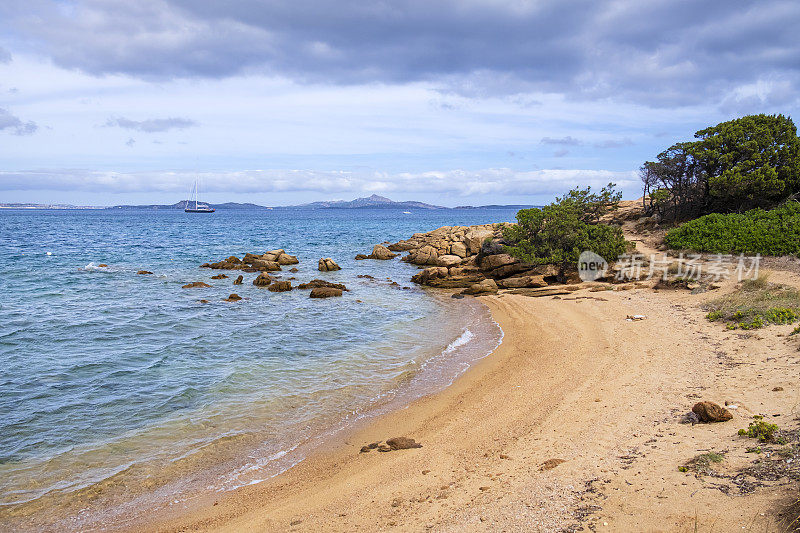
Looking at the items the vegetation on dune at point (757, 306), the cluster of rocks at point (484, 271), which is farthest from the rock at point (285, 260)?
the vegetation on dune at point (757, 306)

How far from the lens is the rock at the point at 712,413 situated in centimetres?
837

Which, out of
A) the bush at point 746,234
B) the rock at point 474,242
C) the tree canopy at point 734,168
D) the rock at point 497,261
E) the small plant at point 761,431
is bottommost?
the small plant at point 761,431

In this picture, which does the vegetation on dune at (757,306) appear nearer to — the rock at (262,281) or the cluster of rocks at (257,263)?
the rock at (262,281)

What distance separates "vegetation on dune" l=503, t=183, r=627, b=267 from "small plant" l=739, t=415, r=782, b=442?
19500mm

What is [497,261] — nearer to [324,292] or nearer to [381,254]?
[324,292]

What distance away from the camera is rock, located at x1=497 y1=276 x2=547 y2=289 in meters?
26.9

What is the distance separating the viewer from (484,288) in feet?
87.9

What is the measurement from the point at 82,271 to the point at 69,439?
28688 mm

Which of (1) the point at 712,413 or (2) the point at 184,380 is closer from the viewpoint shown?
Result: (1) the point at 712,413

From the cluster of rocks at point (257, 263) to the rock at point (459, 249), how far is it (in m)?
13.6

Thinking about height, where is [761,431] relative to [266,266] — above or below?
above

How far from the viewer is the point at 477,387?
504 inches

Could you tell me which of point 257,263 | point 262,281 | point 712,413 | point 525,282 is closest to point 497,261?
point 525,282

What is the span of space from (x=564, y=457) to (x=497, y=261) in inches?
892
